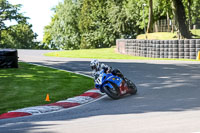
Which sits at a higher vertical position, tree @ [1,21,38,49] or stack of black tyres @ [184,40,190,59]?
tree @ [1,21,38,49]

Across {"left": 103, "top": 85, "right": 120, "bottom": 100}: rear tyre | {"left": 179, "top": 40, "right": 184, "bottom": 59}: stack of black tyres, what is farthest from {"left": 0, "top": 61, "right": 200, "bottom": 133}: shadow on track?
{"left": 179, "top": 40, "right": 184, "bottom": 59}: stack of black tyres

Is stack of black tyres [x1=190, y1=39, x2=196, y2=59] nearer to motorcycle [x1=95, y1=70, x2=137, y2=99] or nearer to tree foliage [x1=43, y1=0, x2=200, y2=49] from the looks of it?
motorcycle [x1=95, y1=70, x2=137, y2=99]

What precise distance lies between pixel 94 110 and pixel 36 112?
5.23ft

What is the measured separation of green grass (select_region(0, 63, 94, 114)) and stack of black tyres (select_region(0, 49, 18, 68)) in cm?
130

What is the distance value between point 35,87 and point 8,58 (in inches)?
278

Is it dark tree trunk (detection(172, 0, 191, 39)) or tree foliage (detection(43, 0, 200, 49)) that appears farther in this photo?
tree foliage (detection(43, 0, 200, 49))

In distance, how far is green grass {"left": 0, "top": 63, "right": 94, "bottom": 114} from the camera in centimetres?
1095

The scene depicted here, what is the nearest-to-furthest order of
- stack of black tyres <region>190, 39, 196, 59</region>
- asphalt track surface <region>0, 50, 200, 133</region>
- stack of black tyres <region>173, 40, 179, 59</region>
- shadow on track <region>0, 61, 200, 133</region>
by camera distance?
asphalt track surface <region>0, 50, 200, 133</region>
shadow on track <region>0, 61, 200, 133</region>
stack of black tyres <region>190, 39, 196, 59</region>
stack of black tyres <region>173, 40, 179, 59</region>

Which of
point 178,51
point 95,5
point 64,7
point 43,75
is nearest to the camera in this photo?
point 43,75

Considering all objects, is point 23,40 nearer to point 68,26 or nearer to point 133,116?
point 68,26

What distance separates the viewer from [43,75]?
56.5ft

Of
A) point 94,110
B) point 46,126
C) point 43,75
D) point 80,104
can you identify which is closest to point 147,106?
point 94,110

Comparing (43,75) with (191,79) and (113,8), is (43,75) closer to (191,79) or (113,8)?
(191,79)

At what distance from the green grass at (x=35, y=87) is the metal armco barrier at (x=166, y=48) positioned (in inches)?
344
